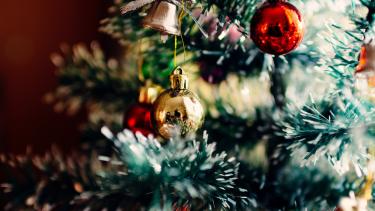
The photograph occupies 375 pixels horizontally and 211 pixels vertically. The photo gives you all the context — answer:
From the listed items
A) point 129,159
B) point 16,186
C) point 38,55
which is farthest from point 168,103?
point 38,55

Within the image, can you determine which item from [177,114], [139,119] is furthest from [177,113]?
[139,119]

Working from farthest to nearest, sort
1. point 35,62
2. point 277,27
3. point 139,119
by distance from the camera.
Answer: point 35,62
point 139,119
point 277,27

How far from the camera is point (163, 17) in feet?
1.42

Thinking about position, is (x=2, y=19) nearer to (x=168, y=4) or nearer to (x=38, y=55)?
(x=38, y=55)

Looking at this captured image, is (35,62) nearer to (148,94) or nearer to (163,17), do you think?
(148,94)

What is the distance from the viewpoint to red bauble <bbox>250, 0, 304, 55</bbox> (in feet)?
1.38

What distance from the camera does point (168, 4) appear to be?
0.44 m

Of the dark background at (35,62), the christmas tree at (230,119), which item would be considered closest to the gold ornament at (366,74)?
the christmas tree at (230,119)

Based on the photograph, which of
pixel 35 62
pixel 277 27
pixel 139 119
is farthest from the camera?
pixel 35 62

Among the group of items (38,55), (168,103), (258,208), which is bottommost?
(258,208)

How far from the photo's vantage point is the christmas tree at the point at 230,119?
405mm

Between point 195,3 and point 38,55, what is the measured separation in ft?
3.17

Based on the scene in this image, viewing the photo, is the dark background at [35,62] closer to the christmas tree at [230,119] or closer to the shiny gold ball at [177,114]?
the christmas tree at [230,119]

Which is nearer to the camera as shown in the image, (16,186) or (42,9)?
(16,186)
